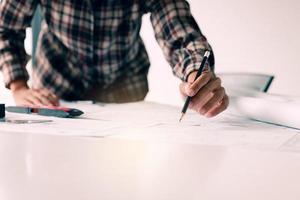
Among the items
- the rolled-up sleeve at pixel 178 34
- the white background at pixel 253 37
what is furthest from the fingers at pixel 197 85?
the white background at pixel 253 37

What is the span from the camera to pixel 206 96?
2.26 feet

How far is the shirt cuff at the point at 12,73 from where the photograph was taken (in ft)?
3.09

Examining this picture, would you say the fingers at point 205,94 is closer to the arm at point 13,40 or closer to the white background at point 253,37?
the arm at point 13,40

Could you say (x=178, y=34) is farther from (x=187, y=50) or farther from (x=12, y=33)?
(x=12, y=33)

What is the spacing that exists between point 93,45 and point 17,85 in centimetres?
20

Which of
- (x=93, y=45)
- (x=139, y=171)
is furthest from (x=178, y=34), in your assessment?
(x=139, y=171)

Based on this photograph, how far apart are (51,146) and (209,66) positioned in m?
0.51

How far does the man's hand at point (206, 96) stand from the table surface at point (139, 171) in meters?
0.27

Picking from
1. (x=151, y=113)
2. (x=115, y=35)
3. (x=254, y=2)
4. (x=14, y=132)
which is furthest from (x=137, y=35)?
(x=254, y=2)

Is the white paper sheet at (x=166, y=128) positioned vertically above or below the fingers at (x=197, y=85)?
below

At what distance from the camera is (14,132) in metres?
0.46

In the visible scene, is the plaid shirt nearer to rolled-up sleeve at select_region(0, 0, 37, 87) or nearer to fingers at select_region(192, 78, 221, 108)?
rolled-up sleeve at select_region(0, 0, 37, 87)

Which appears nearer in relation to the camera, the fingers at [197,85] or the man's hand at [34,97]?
the fingers at [197,85]

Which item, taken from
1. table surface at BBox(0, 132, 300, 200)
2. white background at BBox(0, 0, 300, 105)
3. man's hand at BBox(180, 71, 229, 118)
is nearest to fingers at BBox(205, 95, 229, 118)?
man's hand at BBox(180, 71, 229, 118)
